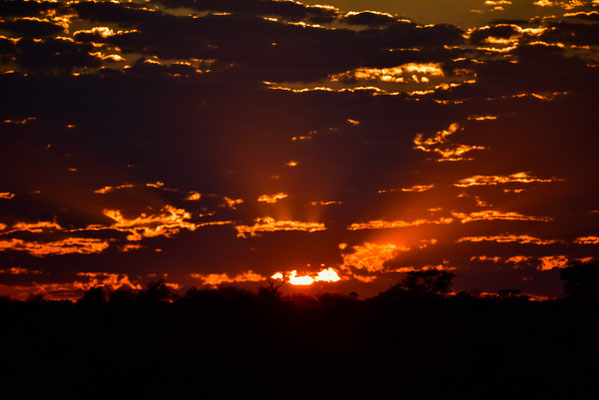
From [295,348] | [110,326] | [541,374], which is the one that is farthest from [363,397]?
[110,326]

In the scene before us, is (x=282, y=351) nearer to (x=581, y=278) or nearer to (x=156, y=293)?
A: (x=156, y=293)

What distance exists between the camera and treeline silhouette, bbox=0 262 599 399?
4559cm

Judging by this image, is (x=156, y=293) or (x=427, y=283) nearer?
(x=156, y=293)

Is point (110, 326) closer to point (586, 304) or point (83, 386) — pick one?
point (83, 386)

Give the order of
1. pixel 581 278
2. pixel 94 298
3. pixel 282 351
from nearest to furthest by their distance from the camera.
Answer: pixel 282 351 → pixel 94 298 → pixel 581 278

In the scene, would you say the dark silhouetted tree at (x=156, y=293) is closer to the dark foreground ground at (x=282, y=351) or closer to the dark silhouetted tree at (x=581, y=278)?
the dark foreground ground at (x=282, y=351)

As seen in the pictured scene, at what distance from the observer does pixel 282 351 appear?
51531 millimetres

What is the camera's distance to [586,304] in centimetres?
7844

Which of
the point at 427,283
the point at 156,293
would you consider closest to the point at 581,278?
the point at 427,283

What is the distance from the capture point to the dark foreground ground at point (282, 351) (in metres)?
45.5

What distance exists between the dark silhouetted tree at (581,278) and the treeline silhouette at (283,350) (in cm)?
4089

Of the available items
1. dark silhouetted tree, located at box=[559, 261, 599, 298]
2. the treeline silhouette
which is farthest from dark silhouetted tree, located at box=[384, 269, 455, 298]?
the treeline silhouette

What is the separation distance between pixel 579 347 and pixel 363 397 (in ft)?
55.7

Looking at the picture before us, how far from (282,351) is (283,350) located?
0.14 metres
